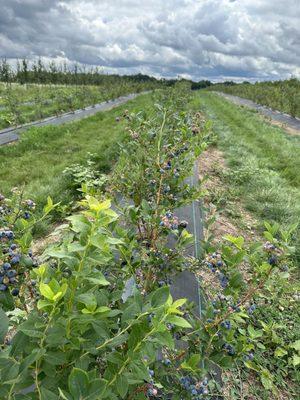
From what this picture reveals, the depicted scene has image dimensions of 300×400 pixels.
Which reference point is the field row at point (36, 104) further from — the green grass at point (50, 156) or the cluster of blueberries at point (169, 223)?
the cluster of blueberries at point (169, 223)

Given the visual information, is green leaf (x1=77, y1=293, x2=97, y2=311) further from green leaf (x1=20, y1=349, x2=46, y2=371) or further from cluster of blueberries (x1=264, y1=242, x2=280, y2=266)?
cluster of blueberries (x1=264, y1=242, x2=280, y2=266)

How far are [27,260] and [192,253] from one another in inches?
102

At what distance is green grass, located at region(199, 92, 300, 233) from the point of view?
5.81 meters

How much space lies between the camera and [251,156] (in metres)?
9.09

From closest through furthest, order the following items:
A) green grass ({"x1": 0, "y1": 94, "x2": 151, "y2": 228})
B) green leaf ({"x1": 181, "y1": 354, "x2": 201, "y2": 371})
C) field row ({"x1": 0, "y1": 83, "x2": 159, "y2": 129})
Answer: green leaf ({"x1": 181, "y1": 354, "x2": 201, "y2": 371}), green grass ({"x1": 0, "y1": 94, "x2": 151, "y2": 228}), field row ({"x1": 0, "y1": 83, "x2": 159, "y2": 129})

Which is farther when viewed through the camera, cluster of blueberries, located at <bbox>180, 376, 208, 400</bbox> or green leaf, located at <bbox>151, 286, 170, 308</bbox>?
cluster of blueberries, located at <bbox>180, 376, 208, 400</bbox>

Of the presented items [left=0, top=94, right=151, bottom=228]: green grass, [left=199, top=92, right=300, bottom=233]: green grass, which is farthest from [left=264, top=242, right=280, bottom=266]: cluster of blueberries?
[left=199, top=92, right=300, bottom=233]: green grass

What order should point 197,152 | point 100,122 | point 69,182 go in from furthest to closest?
point 100,122 < point 69,182 < point 197,152

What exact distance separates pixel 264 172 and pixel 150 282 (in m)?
6.21

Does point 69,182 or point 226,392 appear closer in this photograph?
point 226,392

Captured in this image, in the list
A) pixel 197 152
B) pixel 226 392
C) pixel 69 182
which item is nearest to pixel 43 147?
pixel 69 182

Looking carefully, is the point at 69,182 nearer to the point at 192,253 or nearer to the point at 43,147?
the point at 192,253

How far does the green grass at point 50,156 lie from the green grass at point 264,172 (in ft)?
8.60

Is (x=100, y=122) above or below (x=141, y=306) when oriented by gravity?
below
